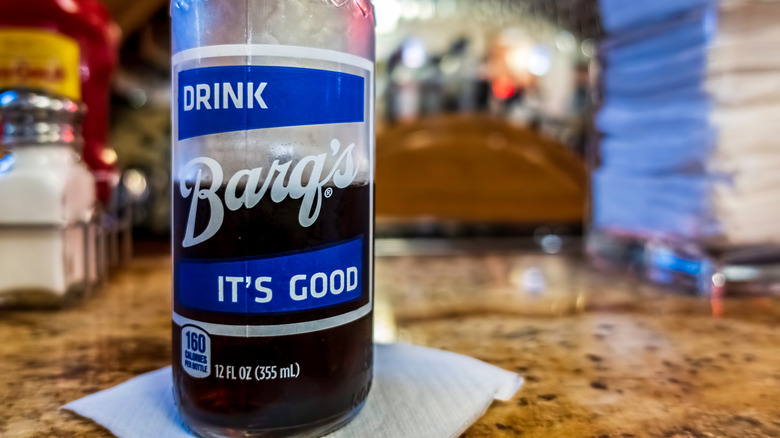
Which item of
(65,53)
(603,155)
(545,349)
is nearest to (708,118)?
(603,155)

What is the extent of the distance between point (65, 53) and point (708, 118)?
688 millimetres

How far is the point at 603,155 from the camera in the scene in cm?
91

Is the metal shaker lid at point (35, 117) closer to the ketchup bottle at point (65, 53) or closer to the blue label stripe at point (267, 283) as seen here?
the ketchup bottle at point (65, 53)

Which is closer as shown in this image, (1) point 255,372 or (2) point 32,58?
(1) point 255,372

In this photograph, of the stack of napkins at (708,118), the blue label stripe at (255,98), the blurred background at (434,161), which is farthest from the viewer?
the blurred background at (434,161)

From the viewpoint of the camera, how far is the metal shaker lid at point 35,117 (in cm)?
56

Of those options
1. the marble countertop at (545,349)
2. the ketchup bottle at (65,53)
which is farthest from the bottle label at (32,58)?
the marble countertop at (545,349)

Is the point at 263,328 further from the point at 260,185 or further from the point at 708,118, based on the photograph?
the point at 708,118

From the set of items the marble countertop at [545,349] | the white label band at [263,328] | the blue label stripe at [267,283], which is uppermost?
the blue label stripe at [267,283]

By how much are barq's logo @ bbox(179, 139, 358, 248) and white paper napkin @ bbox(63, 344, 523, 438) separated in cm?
10

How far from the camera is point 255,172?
0.31 metres

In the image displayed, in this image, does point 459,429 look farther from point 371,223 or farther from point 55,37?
point 55,37

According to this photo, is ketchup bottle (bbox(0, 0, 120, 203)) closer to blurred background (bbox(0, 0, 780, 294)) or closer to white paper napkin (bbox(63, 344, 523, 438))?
blurred background (bbox(0, 0, 780, 294))

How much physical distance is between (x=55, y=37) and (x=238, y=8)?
415 millimetres
